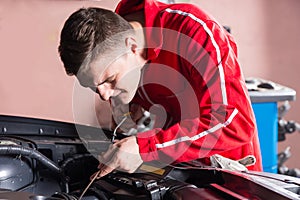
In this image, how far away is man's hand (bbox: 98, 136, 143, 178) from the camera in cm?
88

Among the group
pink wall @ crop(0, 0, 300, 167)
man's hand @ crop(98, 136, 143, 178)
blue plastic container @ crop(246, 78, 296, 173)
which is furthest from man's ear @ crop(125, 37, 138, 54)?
blue plastic container @ crop(246, 78, 296, 173)

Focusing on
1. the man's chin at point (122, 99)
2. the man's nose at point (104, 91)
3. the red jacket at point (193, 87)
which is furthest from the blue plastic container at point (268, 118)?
the man's nose at point (104, 91)

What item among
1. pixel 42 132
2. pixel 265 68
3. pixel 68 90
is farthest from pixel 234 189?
pixel 265 68

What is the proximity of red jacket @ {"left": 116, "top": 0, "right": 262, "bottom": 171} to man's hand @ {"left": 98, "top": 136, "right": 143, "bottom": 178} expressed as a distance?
2cm

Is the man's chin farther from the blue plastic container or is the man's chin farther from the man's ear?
the blue plastic container

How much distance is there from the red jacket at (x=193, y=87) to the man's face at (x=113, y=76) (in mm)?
54

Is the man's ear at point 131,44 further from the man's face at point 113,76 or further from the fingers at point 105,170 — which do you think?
the fingers at point 105,170

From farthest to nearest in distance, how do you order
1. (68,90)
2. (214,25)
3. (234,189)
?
(68,90) < (214,25) < (234,189)

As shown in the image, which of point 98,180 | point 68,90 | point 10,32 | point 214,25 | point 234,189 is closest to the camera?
point 234,189

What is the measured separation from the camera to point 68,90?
192 centimetres

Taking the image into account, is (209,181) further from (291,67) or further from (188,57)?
(291,67)

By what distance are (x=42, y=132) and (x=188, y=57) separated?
43 centimetres

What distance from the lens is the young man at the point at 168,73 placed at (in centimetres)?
93

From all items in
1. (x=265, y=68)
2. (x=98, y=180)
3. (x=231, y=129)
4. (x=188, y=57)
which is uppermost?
(x=188, y=57)
